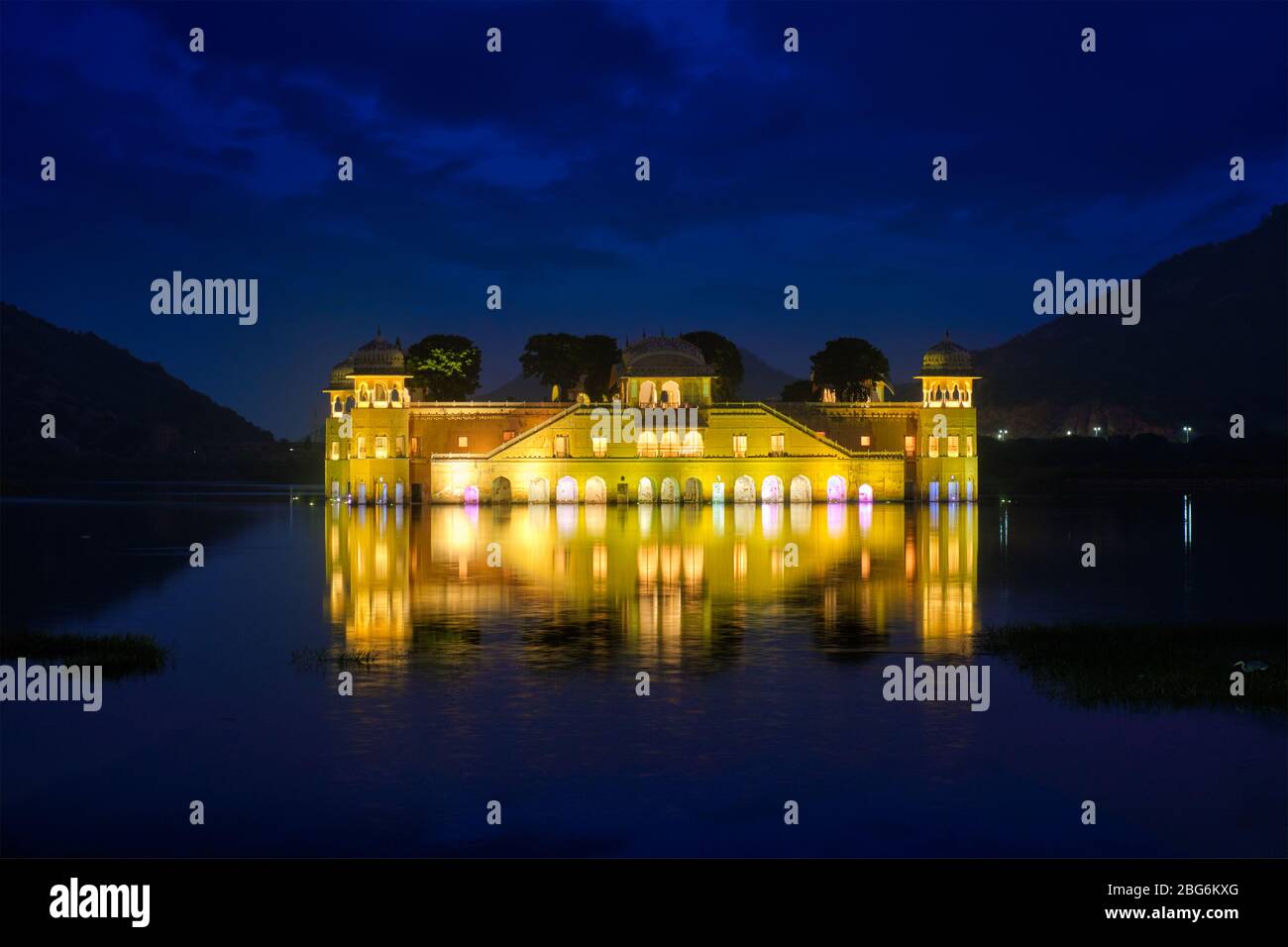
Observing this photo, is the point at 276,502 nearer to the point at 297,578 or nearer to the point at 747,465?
the point at 747,465

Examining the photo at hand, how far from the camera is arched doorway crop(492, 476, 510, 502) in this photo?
328ft

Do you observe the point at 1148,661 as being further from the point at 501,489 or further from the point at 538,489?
the point at 501,489

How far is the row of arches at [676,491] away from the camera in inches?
3863

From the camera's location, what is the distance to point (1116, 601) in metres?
37.3

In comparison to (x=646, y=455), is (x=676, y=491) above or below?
below

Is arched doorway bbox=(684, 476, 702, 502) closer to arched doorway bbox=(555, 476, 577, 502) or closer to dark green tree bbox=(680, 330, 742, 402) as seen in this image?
arched doorway bbox=(555, 476, 577, 502)

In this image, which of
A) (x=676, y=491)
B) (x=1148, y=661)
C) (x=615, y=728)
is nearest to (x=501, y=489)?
(x=676, y=491)

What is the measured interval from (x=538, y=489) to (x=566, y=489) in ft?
6.41

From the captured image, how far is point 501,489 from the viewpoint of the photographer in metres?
101

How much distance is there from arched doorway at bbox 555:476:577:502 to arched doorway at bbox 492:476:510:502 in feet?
13.4

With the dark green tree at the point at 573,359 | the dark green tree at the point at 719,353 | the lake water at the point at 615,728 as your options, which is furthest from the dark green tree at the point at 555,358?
the lake water at the point at 615,728

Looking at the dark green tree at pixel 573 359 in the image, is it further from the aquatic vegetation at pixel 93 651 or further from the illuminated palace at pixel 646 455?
the aquatic vegetation at pixel 93 651

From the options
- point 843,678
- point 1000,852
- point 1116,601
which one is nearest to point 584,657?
point 843,678
